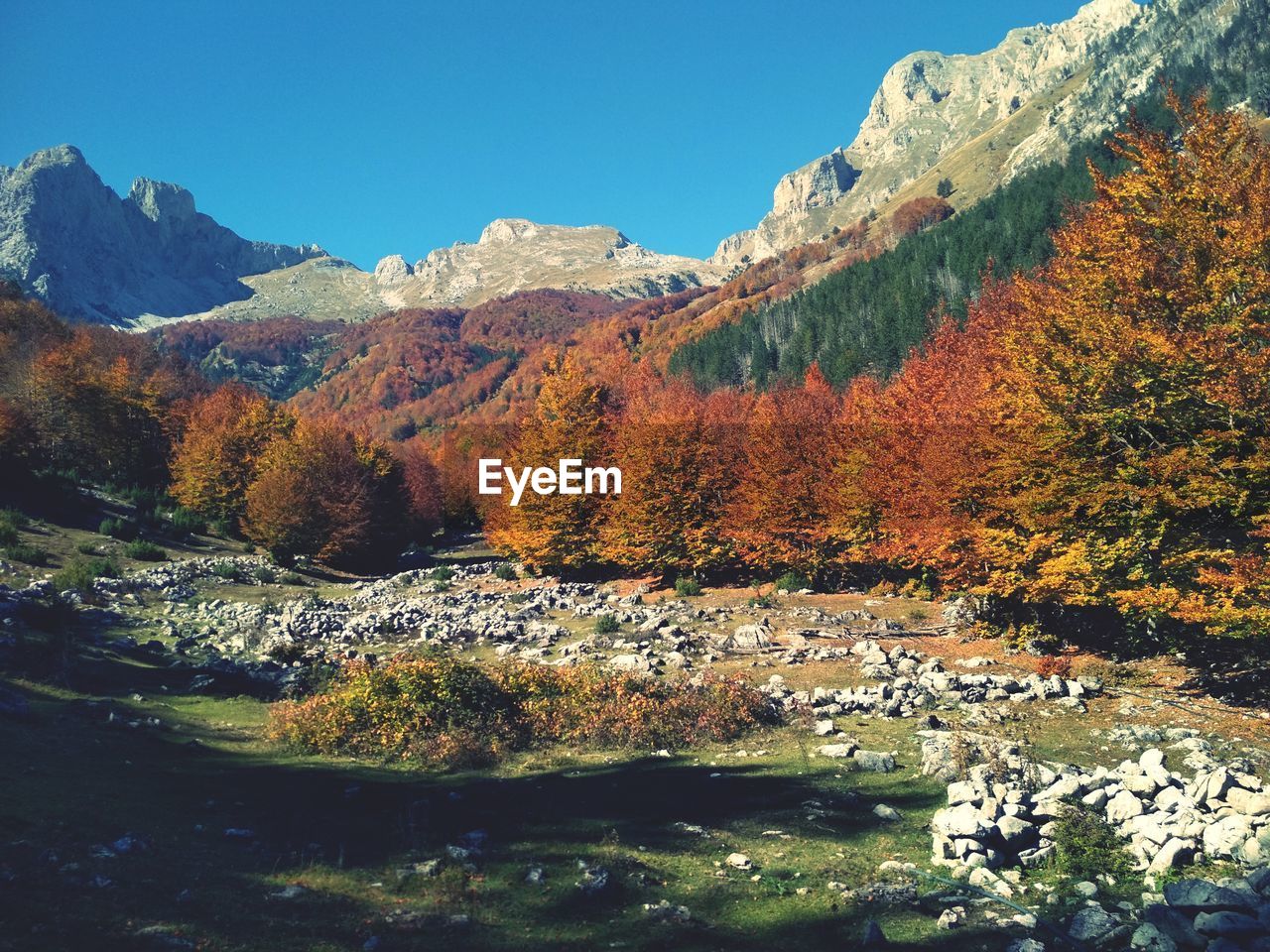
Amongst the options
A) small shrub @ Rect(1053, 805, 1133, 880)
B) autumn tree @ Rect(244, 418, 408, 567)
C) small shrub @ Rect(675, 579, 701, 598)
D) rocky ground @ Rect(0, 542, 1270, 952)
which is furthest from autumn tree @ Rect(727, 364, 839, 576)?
autumn tree @ Rect(244, 418, 408, 567)

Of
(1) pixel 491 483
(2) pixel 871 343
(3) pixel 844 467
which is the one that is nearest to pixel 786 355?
(2) pixel 871 343

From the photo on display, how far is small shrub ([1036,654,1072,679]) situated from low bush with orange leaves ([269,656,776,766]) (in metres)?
8.84

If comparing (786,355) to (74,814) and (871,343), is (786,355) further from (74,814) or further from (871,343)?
(74,814)

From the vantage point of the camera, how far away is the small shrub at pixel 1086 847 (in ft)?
36.7

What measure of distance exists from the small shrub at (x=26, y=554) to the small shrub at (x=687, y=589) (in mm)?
32490

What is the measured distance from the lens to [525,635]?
→ 33.1 meters

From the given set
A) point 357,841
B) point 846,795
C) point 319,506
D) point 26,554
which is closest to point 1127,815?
point 846,795

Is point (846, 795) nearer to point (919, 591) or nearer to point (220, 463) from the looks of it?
point (919, 591)

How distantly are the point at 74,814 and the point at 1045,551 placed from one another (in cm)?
2535

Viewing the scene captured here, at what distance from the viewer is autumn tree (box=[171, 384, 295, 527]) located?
69625 millimetres

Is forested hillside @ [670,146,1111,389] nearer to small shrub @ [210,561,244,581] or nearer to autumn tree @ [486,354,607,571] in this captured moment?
autumn tree @ [486,354,607,571]

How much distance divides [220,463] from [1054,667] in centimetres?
6868

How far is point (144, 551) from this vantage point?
48.3 m

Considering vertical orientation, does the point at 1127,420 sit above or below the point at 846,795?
above
